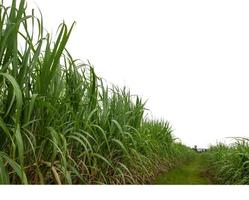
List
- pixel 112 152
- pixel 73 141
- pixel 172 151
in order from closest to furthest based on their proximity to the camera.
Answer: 1. pixel 73 141
2. pixel 112 152
3. pixel 172 151

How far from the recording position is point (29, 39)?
1489 millimetres

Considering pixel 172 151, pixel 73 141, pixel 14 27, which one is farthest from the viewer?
pixel 172 151

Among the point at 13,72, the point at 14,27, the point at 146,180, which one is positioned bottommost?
the point at 146,180

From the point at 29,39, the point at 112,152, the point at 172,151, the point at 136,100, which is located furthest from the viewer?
the point at 172,151

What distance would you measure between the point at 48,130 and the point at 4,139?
0.25 m
